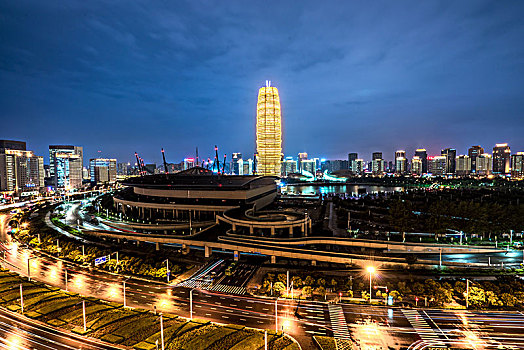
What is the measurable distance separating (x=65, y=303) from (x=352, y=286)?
4213 centimetres

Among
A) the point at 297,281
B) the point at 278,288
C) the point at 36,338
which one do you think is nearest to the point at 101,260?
the point at 36,338

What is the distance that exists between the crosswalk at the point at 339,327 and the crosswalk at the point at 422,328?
835 cm

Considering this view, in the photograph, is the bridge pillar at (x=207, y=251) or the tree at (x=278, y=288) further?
the bridge pillar at (x=207, y=251)

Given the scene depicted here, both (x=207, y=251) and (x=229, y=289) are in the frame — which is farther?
(x=207, y=251)

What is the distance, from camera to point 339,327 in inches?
1310

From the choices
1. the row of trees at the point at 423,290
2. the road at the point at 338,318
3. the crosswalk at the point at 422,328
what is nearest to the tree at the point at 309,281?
the row of trees at the point at 423,290

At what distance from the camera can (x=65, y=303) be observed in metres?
38.2

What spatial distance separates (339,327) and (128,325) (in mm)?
25812

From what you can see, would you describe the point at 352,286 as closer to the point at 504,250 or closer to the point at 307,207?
the point at 504,250

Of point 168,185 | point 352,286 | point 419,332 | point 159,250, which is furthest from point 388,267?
point 168,185

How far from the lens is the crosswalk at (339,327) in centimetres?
3019

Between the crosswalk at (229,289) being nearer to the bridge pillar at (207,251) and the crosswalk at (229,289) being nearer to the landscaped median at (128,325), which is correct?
the landscaped median at (128,325)

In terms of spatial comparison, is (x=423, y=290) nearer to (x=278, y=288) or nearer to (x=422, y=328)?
(x=422, y=328)

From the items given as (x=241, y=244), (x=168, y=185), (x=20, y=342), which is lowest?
(x=20, y=342)
